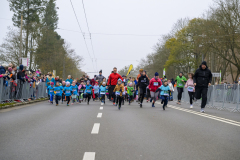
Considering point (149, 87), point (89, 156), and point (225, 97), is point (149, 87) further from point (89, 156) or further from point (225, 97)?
point (89, 156)

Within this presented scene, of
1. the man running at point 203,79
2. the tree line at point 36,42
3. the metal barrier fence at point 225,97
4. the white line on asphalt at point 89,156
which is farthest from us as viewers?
the tree line at point 36,42

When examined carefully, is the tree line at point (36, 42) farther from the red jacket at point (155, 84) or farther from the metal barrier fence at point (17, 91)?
the red jacket at point (155, 84)

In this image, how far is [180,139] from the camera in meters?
6.52

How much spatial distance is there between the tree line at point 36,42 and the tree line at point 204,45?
17312 millimetres

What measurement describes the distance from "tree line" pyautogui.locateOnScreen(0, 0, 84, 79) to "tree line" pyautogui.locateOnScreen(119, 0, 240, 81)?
682 inches

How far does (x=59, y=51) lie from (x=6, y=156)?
52.3m

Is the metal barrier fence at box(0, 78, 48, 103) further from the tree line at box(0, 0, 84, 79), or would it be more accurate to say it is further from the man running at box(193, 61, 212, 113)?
the tree line at box(0, 0, 84, 79)

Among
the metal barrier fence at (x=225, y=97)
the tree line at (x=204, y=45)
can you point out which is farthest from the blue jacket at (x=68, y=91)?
the tree line at (x=204, y=45)

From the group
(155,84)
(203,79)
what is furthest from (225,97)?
(155,84)

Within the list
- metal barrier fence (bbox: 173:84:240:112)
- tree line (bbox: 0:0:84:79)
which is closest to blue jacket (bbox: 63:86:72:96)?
metal barrier fence (bbox: 173:84:240:112)

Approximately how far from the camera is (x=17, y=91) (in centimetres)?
1714

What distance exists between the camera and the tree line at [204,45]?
35.3 m

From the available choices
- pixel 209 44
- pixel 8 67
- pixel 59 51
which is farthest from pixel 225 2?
pixel 59 51

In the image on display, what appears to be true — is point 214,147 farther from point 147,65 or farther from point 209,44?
point 147,65
